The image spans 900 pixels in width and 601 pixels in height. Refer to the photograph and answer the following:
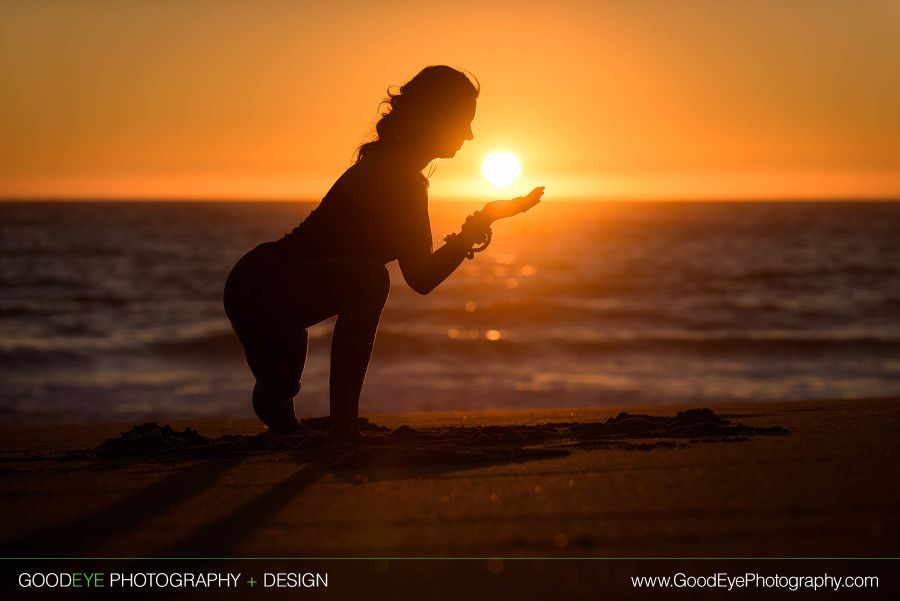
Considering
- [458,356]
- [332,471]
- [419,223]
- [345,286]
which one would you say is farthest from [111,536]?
[458,356]

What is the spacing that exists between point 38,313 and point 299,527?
19.6 metres

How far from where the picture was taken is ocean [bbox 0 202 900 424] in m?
10.8

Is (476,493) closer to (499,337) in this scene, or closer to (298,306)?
(298,306)

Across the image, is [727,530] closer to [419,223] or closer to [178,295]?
[419,223]

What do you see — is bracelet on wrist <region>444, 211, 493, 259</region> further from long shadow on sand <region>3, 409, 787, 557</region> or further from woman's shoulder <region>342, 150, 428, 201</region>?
long shadow on sand <region>3, 409, 787, 557</region>

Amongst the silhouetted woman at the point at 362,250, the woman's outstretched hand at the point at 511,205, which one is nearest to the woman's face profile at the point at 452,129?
the silhouetted woman at the point at 362,250

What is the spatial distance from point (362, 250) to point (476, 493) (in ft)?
4.56

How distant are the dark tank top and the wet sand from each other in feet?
2.63

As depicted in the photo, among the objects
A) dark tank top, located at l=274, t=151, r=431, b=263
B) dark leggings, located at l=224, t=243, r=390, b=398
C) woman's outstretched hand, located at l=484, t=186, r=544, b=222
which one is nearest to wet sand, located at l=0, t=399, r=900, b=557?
dark leggings, located at l=224, t=243, r=390, b=398

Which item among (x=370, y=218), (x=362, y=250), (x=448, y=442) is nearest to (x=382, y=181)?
(x=370, y=218)

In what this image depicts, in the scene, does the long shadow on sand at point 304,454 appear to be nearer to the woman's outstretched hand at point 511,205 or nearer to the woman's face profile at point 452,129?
the woman's outstretched hand at point 511,205

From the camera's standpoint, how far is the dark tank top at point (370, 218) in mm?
3451

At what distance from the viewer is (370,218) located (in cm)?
351

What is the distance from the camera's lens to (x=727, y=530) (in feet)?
6.89
